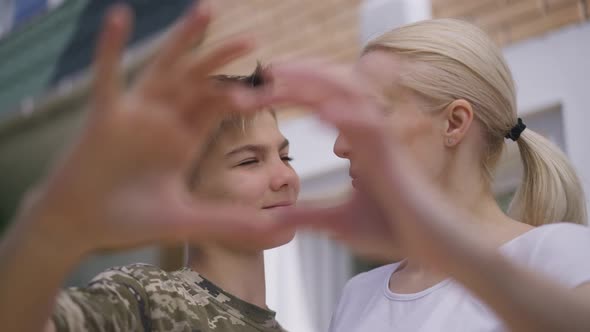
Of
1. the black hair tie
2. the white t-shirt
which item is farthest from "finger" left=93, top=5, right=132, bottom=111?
the black hair tie

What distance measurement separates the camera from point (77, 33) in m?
5.53

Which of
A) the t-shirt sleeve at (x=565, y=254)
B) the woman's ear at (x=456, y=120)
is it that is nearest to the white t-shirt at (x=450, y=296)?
the t-shirt sleeve at (x=565, y=254)

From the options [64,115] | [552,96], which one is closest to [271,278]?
[552,96]

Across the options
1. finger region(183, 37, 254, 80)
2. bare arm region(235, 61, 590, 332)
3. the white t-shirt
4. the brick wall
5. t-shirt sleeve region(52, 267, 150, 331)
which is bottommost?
the white t-shirt

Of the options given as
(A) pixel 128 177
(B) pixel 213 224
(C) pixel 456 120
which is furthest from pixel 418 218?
(C) pixel 456 120

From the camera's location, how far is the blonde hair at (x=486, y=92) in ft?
6.04

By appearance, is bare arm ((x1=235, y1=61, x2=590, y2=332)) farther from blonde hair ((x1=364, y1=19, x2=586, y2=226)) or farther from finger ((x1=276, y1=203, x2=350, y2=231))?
blonde hair ((x1=364, y1=19, x2=586, y2=226))

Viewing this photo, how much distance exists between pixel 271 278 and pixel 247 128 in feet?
7.66

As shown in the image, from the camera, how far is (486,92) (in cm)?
186

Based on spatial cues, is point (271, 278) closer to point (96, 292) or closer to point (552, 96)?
point (552, 96)

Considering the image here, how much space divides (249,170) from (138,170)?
3.28 ft

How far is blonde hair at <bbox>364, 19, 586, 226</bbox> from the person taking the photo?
1.84m

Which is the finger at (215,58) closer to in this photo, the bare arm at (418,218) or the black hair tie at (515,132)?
the bare arm at (418,218)

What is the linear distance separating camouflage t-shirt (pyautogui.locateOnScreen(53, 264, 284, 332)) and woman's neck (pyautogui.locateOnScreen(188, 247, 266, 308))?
47 mm
